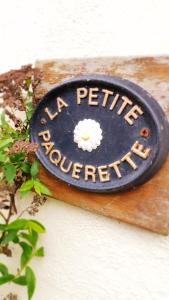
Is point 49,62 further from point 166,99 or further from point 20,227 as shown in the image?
point 20,227

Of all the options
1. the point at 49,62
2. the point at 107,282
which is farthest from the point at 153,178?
the point at 49,62

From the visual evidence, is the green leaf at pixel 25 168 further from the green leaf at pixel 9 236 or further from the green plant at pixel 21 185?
the green leaf at pixel 9 236

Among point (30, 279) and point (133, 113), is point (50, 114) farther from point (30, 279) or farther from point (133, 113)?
point (30, 279)

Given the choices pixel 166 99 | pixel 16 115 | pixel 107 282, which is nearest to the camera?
pixel 166 99

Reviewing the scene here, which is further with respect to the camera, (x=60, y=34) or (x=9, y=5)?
(x=9, y=5)

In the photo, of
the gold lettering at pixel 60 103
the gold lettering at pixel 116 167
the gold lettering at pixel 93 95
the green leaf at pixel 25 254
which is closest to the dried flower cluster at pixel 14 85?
the gold lettering at pixel 60 103

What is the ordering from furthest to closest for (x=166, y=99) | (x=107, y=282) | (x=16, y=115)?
1. (x=16, y=115)
2. (x=107, y=282)
3. (x=166, y=99)
